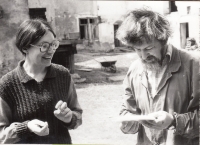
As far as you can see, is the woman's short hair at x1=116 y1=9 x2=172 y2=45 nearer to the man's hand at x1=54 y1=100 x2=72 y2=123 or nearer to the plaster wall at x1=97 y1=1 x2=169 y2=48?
the plaster wall at x1=97 y1=1 x2=169 y2=48

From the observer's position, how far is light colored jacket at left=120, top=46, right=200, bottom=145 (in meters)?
0.73

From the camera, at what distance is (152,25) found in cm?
73

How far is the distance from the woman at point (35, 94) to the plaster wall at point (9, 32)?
68cm

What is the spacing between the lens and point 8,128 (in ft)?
2.61

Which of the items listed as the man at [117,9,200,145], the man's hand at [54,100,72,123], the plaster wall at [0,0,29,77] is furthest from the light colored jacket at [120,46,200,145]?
the plaster wall at [0,0,29,77]

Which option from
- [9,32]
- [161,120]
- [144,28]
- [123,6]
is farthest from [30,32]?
[9,32]

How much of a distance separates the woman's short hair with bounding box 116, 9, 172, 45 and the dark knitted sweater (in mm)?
237

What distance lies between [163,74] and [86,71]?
198 centimetres

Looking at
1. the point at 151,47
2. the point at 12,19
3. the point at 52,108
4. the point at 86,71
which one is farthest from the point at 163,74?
the point at 86,71

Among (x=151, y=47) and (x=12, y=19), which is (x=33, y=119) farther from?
(x=12, y=19)

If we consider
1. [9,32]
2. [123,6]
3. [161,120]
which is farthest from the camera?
[9,32]

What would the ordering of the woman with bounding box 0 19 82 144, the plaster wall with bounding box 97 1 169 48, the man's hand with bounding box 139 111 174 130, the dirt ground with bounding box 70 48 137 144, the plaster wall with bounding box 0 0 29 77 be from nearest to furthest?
the man's hand with bounding box 139 111 174 130, the woman with bounding box 0 19 82 144, the plaster wall with bounding box 97 1 169 48, the plaster wall with bounding box 0 0 29 77, the dirt ground with bounding box 70 48 137 144

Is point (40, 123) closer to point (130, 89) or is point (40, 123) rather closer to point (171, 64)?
point (130, 89)

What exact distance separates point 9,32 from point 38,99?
795mm
